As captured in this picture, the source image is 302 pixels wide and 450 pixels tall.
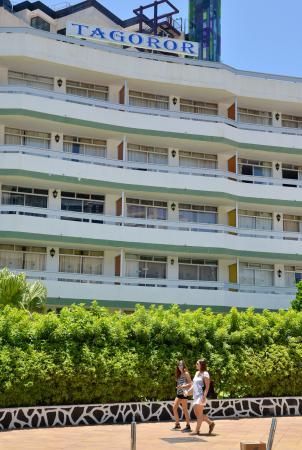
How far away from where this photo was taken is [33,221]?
32875 mm

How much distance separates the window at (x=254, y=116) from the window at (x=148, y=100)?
499 cm

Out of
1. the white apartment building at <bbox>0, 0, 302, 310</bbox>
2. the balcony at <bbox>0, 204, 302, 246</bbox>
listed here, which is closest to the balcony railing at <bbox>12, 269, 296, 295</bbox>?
the white apartment building at <bbox>0, 0, 302, 310</bbox>

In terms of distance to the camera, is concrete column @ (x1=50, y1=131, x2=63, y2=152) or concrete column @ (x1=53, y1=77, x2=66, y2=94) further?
concrete column @ (x1=53, y1=77, x2=66, y2=94)

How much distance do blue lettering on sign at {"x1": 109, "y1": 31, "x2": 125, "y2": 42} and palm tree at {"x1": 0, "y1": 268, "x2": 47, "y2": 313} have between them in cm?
1745

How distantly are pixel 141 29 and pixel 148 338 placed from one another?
3808 cm

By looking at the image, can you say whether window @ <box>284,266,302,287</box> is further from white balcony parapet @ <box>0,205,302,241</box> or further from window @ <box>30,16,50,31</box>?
window @ <box>30,16,50,31</box>

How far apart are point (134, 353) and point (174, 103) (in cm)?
2282

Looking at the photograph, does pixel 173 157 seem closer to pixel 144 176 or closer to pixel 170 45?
pixel 144 176

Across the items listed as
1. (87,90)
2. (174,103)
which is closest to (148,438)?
(87,90)

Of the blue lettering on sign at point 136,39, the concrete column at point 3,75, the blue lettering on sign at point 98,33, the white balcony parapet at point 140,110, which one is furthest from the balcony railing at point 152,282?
the blue lettering on sign at point 136,39

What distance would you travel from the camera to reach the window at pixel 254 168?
39.8 metres

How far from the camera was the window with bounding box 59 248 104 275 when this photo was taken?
3512 cm

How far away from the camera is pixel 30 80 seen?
119 ft

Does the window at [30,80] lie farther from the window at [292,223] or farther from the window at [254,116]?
the window at [292,223]
